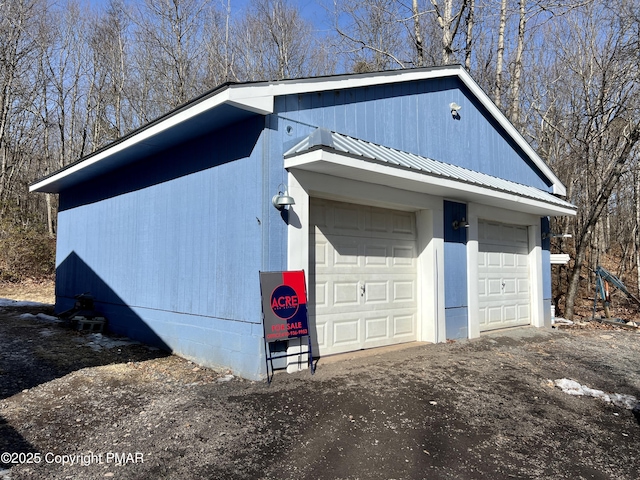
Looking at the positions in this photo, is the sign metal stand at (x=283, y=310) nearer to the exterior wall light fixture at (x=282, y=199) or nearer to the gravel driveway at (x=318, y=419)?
the gravel driveway at (x=318, y=419)

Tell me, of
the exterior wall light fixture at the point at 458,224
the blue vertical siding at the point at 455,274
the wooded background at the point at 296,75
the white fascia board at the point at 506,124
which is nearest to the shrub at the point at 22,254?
the wooded background at the point at 296,75

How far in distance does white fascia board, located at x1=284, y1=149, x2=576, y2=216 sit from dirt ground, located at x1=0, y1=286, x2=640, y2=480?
8.55ft

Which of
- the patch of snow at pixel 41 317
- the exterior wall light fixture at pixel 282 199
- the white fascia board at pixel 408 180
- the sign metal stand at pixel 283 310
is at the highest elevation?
the white fascia board at pixel 408 180

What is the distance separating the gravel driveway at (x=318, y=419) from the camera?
10.7 feet

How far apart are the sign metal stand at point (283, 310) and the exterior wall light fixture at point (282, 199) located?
0.84 metres

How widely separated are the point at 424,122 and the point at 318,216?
3.07 meters

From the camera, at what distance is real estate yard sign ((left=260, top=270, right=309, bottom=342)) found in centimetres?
517

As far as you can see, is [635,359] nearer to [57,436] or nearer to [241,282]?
[241,282]

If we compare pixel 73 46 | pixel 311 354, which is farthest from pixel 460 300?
pixel 73 46

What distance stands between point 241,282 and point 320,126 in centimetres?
245

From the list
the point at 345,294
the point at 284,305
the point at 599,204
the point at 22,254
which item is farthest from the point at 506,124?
the point at 22,254

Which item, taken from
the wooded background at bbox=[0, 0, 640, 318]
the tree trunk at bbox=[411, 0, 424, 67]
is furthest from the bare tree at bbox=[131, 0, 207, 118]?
the tree trunk at bbox=[411, 0, 424, 67]

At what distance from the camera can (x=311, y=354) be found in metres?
5.66

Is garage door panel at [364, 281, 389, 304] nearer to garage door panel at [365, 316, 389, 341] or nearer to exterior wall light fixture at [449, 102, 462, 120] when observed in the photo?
garage door panel at [365, 316, 389, 341]
